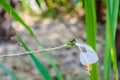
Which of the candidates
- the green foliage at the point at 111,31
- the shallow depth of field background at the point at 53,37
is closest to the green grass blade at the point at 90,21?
the green foliage at the point at 111,31

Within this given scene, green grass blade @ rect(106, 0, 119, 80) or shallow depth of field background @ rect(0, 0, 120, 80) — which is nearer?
green grass blade @ rect(106, 0, 119, 80)

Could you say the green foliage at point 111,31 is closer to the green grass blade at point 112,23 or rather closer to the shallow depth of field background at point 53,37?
the green grass blade at point 112,23

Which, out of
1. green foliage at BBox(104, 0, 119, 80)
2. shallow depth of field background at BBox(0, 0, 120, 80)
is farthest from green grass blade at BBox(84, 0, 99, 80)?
shallow depth of field background at BBox(0, 0, 120, 80)

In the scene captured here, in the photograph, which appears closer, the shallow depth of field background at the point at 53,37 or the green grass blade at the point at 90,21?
the green grass blade at the point at 90,21

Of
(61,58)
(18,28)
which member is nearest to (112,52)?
(61,58)

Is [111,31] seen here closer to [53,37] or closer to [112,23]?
[112,23]

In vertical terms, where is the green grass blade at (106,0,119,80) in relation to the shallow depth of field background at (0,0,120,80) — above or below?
above

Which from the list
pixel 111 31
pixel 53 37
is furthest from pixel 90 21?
pixel 53 37

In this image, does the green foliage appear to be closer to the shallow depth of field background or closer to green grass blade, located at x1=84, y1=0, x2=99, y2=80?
green grass blade, located at x1=84, y1=0, x2=99, y2=80

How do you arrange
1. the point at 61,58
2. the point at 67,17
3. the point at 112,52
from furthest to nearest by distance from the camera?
the point at 67,17
the point at 61,58
the point at 112,52

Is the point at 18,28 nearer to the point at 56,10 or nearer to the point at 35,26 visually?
the point at 35,26

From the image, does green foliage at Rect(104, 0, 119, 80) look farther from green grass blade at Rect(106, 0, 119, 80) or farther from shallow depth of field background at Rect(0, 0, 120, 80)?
shallow depth of field background at Rect(0, 0, 120, 80)
